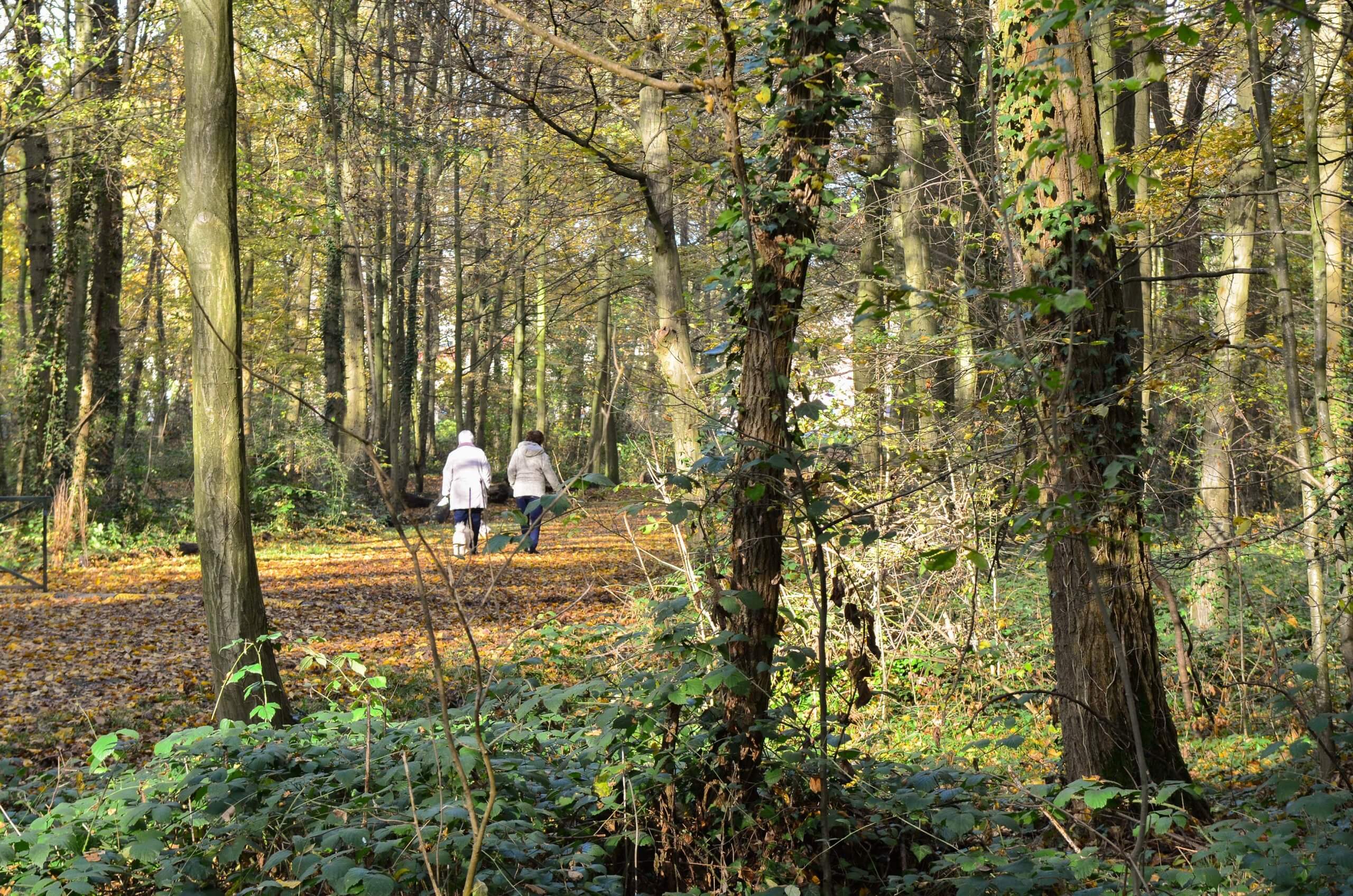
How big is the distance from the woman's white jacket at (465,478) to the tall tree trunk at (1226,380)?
8810mm

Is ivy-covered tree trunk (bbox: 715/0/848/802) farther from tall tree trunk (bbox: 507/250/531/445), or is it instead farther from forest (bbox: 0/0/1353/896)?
tall tree trunk (bbox: 507/250/531/445)

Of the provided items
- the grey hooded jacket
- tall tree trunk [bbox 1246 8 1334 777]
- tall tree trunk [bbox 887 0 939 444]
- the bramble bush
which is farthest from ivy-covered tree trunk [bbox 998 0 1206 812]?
the grey hooded jacket

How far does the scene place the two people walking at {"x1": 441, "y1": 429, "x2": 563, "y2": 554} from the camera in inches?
559

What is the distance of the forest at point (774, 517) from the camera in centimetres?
389

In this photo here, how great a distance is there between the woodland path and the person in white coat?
2.44ft

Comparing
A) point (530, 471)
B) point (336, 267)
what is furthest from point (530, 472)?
point (336, 267)

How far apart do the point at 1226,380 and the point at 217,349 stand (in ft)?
26.0

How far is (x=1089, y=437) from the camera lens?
16.7 feet

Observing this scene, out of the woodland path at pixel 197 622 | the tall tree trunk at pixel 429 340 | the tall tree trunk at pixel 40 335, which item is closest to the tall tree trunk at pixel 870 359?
the woodland path at pixel 197 622

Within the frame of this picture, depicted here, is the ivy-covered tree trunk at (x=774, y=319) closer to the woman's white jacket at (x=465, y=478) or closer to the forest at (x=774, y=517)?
the forest at (x=774, y=517)

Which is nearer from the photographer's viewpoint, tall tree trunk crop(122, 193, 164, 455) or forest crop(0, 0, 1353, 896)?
forest crop(0, 0, 1353, 896)

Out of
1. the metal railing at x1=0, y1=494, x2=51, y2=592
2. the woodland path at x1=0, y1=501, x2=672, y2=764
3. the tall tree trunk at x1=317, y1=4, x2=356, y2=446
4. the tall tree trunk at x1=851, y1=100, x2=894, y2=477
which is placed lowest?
the woodland path at x1=0, y1=501, x2=672, y2=764

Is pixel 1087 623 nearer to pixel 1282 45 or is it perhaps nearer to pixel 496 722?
pixel 496 722

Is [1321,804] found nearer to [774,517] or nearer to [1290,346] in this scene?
[774,517]
